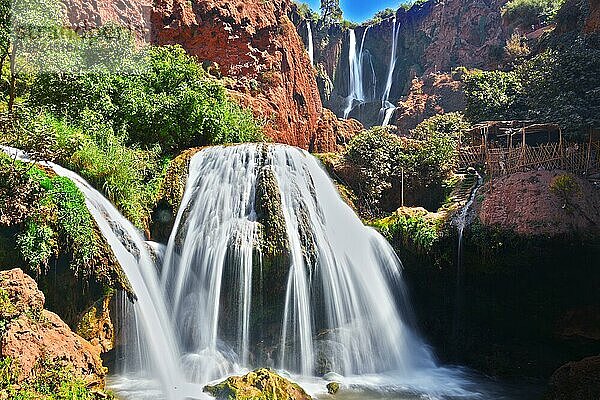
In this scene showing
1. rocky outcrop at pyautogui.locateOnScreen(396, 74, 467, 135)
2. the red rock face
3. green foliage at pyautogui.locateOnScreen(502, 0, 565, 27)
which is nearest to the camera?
the red rock face

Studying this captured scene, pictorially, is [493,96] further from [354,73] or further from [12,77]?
[354,73]

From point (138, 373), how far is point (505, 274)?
28.0ft

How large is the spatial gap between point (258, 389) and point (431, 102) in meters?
28.0

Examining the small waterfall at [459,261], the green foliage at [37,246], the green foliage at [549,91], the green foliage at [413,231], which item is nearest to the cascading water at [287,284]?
the green foliage at [413,231]

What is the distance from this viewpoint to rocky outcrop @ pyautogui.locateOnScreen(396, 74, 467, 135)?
3055cm

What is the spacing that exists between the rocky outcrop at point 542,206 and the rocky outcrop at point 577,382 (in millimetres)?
3548

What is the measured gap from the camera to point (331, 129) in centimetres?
2872

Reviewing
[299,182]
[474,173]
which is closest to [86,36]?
[299,182]

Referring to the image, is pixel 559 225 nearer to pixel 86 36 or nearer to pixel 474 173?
pixel 474 173

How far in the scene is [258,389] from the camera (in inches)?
273

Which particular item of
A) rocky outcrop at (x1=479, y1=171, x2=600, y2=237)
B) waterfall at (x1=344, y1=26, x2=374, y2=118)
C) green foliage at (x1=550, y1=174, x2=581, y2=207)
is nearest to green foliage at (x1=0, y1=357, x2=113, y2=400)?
rocky outcrop at (x1=479, y1=171, x2=600, y2=237)

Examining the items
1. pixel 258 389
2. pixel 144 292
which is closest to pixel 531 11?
pixel 144 292

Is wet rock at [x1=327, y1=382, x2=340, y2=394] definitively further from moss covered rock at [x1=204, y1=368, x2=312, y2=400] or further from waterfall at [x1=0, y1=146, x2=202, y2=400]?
waterfall at [x1=0, y1=146, x2=202, y2=400]

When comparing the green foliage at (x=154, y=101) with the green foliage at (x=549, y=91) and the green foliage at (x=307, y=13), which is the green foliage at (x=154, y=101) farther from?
the green foliage at (x=307, y=13)
